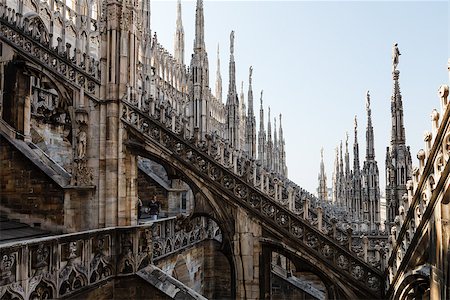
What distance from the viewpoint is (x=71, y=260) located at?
7.07 meters

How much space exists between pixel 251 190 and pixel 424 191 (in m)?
3.68

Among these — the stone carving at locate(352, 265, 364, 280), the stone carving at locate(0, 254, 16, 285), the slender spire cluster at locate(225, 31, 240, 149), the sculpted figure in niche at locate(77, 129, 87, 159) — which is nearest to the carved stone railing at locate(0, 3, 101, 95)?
the sculpted figure in niche at locate(77, 129, 87, 159)

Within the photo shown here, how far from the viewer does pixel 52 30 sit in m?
20.1

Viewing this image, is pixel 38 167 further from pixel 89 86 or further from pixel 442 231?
pixel 442 231

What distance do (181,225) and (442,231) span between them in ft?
18.4

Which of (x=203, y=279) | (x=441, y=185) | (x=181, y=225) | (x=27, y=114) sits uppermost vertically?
(x=27, y=114)

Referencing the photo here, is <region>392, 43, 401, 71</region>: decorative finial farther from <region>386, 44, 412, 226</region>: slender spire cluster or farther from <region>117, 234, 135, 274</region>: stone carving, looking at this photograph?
<region>117, 234, 135, 274</region>: stone carving

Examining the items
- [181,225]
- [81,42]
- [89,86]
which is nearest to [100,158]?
[89,86]

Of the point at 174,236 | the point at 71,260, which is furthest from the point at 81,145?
the point at 174,236

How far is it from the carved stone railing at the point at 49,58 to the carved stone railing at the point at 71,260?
3887 mm

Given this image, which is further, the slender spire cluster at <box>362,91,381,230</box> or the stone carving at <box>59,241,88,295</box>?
the slender spire cluster at <box>362,91,381,230</box>

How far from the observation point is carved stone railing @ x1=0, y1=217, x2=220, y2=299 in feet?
19.1

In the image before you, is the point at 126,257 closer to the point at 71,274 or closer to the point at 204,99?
the point at 71,274

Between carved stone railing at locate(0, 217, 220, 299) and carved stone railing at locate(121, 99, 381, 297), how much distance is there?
1990 mm
